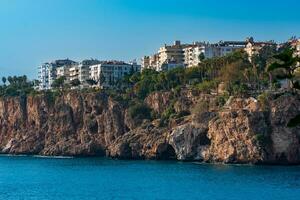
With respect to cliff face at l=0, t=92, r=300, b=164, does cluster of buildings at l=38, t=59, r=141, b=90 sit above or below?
above

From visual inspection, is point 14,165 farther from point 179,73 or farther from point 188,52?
point 188,52

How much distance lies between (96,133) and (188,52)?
44.0 m

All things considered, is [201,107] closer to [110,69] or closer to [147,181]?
[147,181]

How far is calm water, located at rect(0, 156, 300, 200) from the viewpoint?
48406mm

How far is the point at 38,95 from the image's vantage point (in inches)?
4328

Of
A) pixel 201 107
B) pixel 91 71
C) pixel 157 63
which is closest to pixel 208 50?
pixel 157 63

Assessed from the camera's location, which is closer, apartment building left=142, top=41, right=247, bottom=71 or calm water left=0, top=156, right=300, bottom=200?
calm water left=0, top=156, right=300, bottom=200

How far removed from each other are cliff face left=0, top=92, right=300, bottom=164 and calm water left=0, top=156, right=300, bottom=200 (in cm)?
348

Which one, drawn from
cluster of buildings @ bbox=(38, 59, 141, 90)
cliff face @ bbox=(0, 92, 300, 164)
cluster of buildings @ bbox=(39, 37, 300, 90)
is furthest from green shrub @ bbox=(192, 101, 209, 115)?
cluster of buildings @ bbox=(38, 59, 141, 90)

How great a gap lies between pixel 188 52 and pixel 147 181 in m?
80.2

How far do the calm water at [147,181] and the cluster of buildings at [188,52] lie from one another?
52.8m

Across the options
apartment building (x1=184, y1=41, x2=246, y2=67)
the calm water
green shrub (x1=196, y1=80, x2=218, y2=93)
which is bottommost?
the calm water

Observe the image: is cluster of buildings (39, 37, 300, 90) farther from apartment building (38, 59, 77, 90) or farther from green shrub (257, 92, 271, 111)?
green shrub (257, 92, 271, 111)

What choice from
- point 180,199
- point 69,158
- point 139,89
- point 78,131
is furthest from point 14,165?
point 180,199
